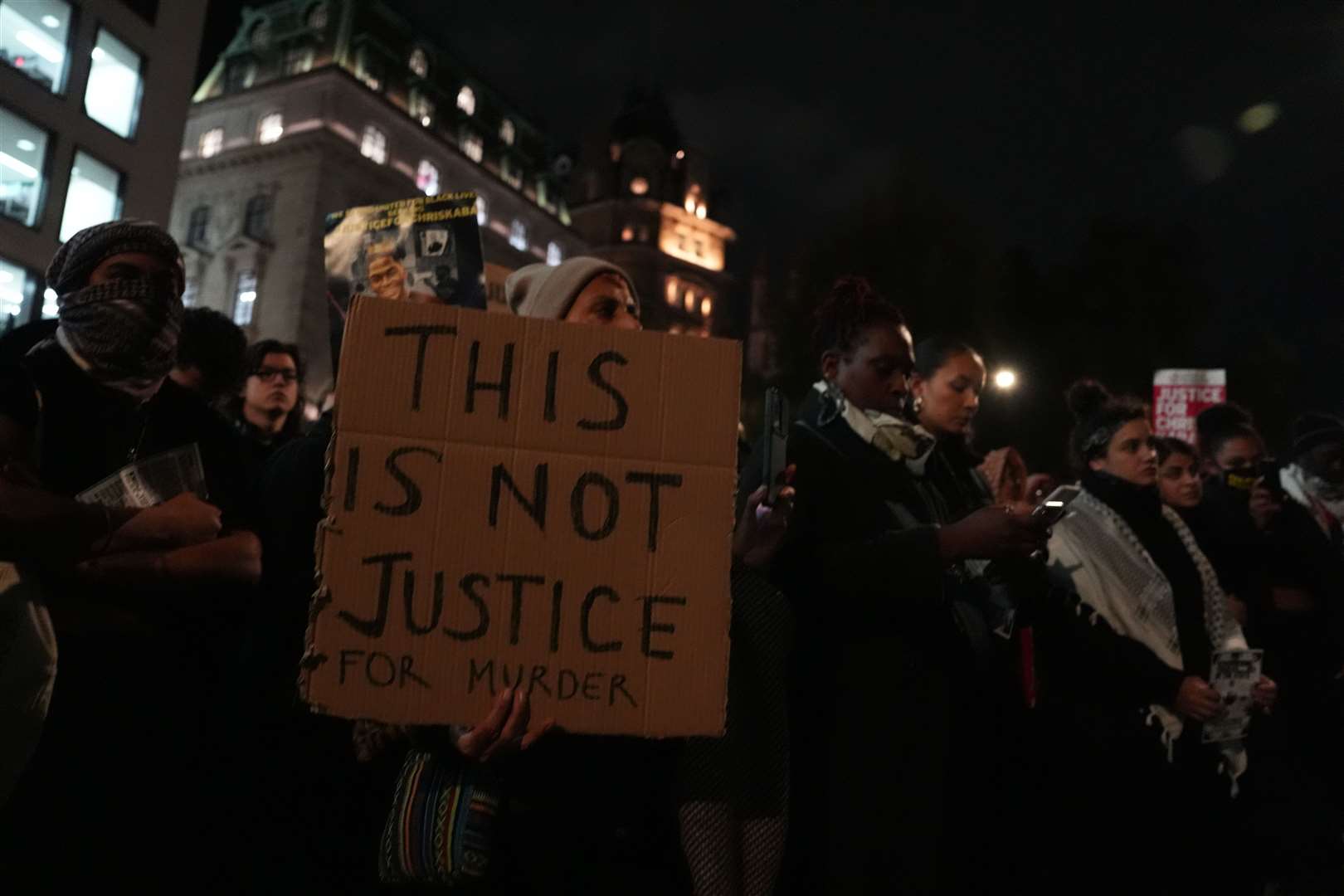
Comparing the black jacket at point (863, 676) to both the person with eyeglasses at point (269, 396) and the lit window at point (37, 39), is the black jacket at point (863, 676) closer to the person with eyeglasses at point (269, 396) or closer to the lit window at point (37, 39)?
the person with eyeglasses at point (269, 396)

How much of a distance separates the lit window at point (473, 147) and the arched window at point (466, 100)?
1263 mm

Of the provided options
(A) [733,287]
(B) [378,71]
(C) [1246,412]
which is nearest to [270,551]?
(C) [1246,412]

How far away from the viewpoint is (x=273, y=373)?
15.4 feet

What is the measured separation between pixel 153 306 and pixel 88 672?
36.1 inches

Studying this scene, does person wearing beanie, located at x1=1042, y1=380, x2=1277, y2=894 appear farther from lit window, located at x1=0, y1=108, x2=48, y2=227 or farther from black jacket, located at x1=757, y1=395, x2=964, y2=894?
lit window, located at x1=0, y1=108, x2=48, y2=227

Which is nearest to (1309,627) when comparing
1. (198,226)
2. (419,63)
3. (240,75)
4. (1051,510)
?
(1051,510)

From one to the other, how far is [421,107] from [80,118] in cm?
2571

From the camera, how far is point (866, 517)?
3.16 m

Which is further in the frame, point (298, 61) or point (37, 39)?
point (298, 61)

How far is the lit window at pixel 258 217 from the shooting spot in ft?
137

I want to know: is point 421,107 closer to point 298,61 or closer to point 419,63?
point 419,63

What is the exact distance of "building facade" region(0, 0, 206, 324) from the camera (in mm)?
21344

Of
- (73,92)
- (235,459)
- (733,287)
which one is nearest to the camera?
(235,459)

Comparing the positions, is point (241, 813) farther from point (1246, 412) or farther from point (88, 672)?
point (1246, 412)
